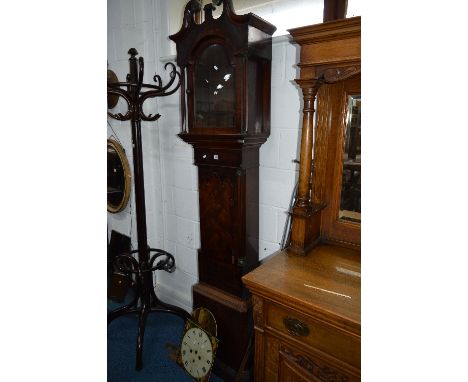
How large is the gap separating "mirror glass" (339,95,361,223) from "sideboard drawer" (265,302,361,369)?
53cm

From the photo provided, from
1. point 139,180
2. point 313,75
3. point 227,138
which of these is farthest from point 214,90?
point 139,180

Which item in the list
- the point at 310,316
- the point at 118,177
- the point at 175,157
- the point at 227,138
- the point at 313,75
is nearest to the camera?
the point at 310,316

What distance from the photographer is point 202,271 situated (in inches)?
77.9

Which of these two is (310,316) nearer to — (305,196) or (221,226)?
(305,196)

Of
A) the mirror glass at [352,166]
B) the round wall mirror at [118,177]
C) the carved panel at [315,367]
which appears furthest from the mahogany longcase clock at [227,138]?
the round wall mirror at [118,177]

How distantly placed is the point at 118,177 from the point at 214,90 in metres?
1.42

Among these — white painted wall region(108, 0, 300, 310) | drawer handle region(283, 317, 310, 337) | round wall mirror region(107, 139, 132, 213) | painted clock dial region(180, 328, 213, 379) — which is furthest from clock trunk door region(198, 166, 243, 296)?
round wall mirror region(107, 139, 132, 213)

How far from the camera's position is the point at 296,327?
112 cm

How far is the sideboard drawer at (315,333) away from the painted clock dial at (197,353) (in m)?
0.81

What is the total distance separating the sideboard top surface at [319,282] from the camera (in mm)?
981
